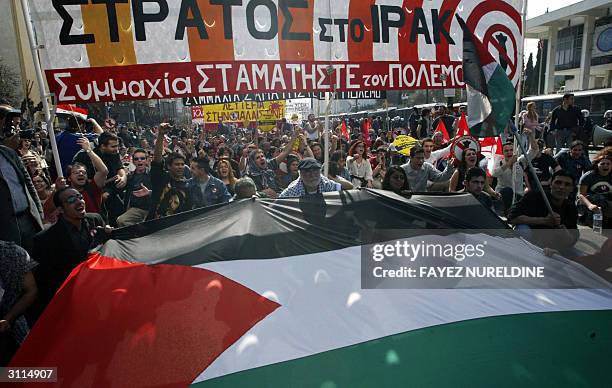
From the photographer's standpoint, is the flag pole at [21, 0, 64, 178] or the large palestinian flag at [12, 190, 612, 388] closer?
the large palestinian flag at [12, 190, 612, 388]

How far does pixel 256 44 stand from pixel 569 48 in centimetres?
4349

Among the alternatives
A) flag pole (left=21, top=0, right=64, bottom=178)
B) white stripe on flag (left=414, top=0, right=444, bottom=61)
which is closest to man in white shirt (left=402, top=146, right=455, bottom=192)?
white stripe on flag (left=414, top=0, right=444, bottom=61)

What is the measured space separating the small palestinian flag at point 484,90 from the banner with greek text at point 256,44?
3.23 feet

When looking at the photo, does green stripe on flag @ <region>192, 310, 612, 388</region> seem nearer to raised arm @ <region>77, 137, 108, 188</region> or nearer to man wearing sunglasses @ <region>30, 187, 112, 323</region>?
man wearing sunglasses @ <region>30, 187, 112, 323</region>

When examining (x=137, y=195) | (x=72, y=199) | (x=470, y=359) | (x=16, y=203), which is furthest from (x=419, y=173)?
(x=16, y=203)

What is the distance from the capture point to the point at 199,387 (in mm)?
2182

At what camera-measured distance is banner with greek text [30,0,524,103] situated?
3850 millimetres

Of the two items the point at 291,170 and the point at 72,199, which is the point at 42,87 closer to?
the point at 72,199

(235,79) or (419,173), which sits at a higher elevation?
(235,79)

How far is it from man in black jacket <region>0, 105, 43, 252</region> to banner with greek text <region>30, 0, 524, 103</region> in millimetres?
791

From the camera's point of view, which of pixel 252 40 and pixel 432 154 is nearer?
pixel 252 40

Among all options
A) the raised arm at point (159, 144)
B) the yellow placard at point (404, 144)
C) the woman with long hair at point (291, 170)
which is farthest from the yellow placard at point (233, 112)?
the raised arm at point (159, 144)

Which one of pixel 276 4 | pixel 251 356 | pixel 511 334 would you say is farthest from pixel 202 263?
pixel 276 4

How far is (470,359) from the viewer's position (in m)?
2.31
